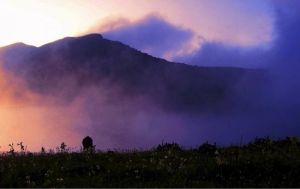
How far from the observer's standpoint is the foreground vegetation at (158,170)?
17188 millimetres

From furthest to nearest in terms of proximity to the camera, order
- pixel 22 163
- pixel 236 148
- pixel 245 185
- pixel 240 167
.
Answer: pixel 236 148 → pixel 22 163 → pixel 240 167 → pixel 245 185

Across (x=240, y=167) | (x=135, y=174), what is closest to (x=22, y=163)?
(x=135, y=174)

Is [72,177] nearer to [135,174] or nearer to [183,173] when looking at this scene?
[135,174]

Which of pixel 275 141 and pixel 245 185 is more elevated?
pixel 275 141

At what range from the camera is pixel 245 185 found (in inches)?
671

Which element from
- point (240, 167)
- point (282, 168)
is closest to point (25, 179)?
point (240, 167)

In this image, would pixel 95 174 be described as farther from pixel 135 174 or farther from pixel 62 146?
pixel 62 146

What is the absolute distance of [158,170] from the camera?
59.4 ft

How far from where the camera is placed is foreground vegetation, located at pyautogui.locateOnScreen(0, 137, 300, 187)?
677 inches

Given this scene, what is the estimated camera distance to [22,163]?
20.0 metres

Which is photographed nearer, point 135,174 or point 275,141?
point 135,174

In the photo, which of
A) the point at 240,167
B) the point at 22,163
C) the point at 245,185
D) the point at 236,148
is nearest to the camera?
the point at 245,185

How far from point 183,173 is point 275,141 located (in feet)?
22.6

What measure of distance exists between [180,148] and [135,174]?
580 cm
